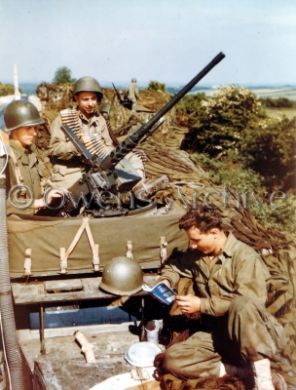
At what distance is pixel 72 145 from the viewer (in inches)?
243

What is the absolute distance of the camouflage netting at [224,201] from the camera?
503 cm

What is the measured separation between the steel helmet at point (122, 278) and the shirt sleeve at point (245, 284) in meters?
0.91

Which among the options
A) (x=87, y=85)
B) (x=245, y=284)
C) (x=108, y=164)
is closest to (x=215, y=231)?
(x=245, y=284)

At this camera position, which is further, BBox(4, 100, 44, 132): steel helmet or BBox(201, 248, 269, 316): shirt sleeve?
BBox(4, 100, 44, 132): steel helmet

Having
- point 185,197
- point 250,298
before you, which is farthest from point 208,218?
point 185,197

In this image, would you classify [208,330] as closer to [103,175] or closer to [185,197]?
[103,175]

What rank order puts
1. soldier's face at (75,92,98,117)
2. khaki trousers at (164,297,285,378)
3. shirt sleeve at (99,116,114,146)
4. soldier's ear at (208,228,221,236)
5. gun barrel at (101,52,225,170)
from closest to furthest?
1. khaki trousers at (164,297,285,378)
2. soldier's ear at (208,228,221,236)
3. gun barrel at (101,52,225,170)
4. soldier's face at (75,92,98,117)
5. shirt sleeve at (99,116,114,146)

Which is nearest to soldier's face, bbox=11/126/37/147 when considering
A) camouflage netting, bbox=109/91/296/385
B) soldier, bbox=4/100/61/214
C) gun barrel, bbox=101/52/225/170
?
soldier, bbox=4/100/61/214

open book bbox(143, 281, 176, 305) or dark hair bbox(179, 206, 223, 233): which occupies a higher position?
dark hair bbox(179, 206, 223, 233)

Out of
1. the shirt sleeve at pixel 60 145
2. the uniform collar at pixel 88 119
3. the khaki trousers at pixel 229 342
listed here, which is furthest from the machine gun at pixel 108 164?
the khaki trousers at pixel 229 342

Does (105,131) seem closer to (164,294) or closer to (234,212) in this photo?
(234,212)

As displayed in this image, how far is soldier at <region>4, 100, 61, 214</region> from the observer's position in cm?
532

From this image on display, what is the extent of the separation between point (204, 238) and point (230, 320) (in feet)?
2.14

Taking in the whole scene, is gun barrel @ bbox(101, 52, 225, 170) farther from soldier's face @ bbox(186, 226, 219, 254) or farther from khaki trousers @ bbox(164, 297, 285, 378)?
khaki trousers @ bbox(164, 297, 285, 378)
